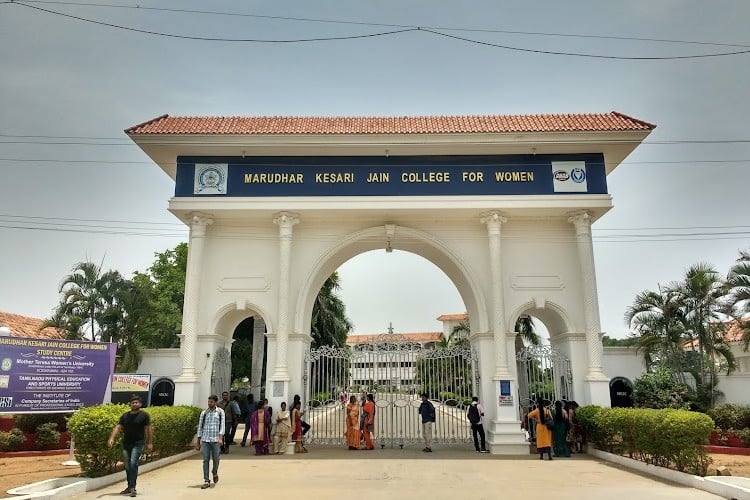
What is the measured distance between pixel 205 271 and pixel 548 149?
9.90 meters

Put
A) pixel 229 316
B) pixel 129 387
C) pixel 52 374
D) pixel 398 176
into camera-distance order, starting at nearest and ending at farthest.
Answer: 1. pixel 52 374
2. pixel 129 387
3. pixel 398 176
4. pixel 229 316

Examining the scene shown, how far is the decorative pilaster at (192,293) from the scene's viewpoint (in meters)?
14.6

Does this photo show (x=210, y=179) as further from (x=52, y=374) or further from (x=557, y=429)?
(x=557, y=429)

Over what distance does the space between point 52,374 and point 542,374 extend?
11.7m

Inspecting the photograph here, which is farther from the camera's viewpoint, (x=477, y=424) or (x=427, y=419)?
(x=427, y=419)

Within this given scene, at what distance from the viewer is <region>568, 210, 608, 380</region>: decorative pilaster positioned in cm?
1438

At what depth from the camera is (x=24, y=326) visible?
21.4m

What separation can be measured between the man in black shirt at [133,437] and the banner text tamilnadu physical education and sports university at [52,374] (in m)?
3.96

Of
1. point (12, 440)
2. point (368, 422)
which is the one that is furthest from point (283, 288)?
point (12, 440)

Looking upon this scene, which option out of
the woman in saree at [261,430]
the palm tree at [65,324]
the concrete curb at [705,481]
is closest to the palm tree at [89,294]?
the palm tree at [65,324]

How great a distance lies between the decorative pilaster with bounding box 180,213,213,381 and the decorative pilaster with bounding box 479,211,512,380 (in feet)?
24.9

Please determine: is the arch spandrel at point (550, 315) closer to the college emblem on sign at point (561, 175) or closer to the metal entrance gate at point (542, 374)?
the metal entrance gate at point (542, 374)

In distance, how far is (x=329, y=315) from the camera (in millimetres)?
→ 30625

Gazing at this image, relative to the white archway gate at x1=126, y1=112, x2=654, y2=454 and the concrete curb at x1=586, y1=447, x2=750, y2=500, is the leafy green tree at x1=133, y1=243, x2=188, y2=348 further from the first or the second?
the concrete curb at x1=586, y1=447, x2=750, y2=500
